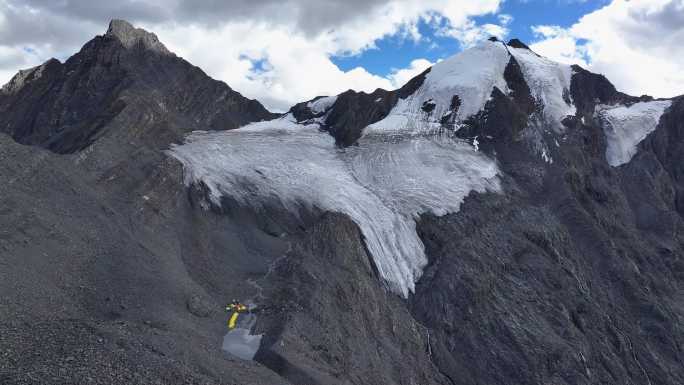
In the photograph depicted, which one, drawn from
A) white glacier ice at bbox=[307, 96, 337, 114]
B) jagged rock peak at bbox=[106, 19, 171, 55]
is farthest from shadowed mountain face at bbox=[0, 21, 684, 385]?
white glacier ice at bbox=[307, 96, 337, 114]

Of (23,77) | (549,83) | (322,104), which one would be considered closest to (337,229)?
(322,104)

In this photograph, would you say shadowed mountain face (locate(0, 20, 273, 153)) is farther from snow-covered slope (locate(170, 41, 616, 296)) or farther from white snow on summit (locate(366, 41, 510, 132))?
white snow on summit (locate(366, 41, 510, 132))

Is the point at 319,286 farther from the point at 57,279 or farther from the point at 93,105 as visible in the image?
the point at 93,105

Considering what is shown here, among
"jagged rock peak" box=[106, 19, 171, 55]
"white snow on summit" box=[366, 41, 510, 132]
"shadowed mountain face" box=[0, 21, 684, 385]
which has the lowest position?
"shadowed mountain face" box=[0, 21, 684, 385]

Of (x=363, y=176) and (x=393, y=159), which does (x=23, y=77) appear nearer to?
(x=363, y=176)

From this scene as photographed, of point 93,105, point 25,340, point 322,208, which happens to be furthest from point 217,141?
point 25,340

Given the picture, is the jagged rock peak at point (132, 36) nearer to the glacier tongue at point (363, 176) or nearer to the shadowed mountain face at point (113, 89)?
the shadowed mountain face at point (113, 89)
